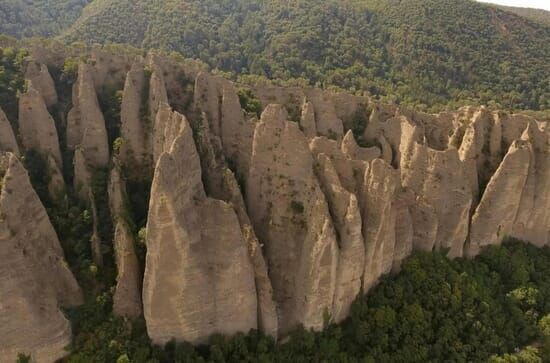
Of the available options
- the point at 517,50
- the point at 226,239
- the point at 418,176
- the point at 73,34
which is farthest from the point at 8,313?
the point at 517,50

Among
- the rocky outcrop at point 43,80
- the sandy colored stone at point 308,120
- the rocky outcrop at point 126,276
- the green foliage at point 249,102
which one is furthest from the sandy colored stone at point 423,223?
the rocky outcrop at point 43,80

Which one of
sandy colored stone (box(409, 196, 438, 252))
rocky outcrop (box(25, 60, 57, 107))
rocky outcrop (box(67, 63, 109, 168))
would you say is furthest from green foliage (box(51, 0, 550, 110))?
sandy colored stone (box(409, 196, 438, 252))

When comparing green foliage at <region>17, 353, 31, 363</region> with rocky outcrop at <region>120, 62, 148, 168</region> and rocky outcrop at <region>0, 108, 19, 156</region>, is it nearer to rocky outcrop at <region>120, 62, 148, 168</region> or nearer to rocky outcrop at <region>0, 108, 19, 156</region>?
rocky outcrop at <region>0, 108, 19, 156</region>

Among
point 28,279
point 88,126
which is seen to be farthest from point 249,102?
point 28,279

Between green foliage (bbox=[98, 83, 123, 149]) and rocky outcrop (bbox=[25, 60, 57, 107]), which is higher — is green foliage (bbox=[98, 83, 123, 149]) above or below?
below

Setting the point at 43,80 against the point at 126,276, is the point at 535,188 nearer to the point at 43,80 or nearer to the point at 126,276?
the point at 126,276

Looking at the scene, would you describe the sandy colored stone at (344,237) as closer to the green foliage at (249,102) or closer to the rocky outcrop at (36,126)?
the green foliage at (249,102)
